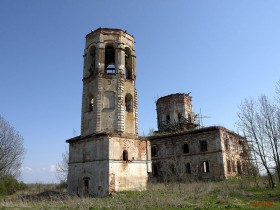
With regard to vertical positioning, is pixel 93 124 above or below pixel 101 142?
above

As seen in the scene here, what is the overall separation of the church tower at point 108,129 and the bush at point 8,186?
1338cm

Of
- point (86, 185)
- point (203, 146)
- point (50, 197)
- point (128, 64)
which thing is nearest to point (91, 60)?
point (128, 64)

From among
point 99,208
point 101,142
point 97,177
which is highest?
point 101,142

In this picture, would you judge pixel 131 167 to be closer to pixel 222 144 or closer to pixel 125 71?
pixel 125 71

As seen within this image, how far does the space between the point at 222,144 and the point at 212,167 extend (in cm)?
256

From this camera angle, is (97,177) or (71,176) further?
(71,176)

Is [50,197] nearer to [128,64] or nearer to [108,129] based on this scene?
[108,129]

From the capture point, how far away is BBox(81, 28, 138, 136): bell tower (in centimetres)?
1683

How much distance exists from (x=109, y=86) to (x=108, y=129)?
296cm

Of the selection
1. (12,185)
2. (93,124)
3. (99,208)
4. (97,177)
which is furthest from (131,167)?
(12,185)

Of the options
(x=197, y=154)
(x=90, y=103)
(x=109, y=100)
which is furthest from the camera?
(x=197, y=154)

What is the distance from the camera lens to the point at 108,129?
16.6 metres

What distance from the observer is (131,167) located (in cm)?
1664

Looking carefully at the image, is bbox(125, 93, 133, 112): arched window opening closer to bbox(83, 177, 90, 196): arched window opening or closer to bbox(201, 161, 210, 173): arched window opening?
bbox(83, 177, 90, 196): arched window opening
